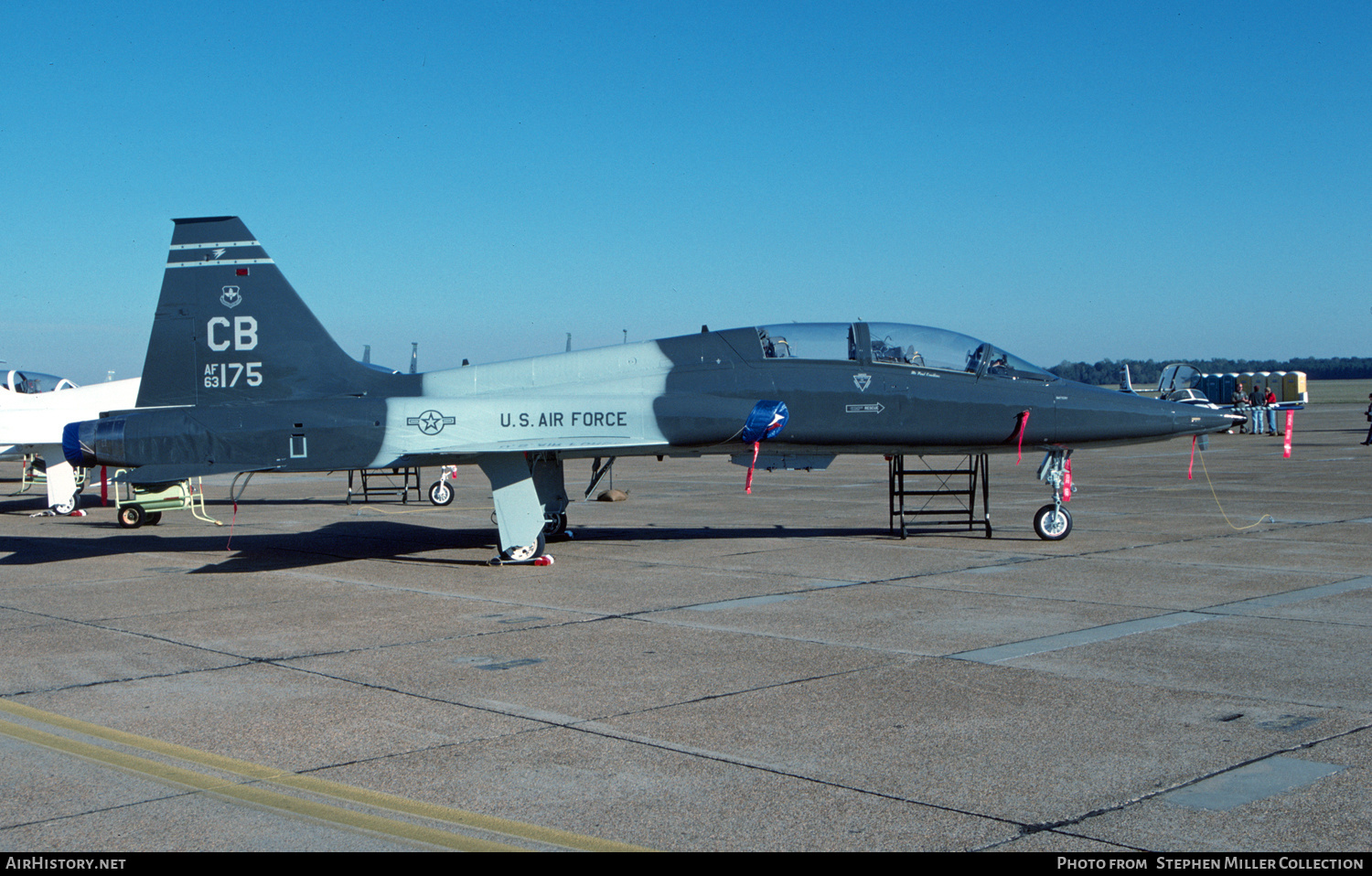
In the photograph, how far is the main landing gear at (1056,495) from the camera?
14375 millimetres

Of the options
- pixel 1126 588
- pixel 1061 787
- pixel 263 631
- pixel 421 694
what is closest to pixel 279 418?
pixel 263 631

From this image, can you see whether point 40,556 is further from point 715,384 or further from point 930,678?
point 930,678

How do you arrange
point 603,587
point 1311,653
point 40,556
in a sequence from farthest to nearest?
1. point 40,556
2. point 603,587
3. point 1311,653

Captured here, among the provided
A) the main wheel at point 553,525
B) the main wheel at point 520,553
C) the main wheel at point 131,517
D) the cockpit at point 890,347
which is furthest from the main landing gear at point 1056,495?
the main wheel at point 131,517

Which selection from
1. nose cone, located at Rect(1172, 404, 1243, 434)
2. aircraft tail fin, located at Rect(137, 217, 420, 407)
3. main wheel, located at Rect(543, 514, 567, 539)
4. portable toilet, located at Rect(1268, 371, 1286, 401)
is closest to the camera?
aircraft tail fin, located at Rect(137, 217, 420, 407)

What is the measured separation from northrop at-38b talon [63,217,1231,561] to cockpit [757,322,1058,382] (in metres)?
0.02

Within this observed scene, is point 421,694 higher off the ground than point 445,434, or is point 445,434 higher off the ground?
point 445,434

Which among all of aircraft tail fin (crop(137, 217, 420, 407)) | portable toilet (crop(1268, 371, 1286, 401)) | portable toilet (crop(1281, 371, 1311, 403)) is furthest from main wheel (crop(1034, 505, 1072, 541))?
portable toilet (crop(1268, 371, 1286, 401))

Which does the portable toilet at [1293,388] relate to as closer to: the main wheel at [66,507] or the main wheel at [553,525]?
the main wheel at [553,525]

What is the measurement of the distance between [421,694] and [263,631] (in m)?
2.88

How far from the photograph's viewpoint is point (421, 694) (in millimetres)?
7242

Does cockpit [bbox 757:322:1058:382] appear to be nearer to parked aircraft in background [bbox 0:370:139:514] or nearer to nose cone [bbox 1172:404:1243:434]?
nose cone [bbox 1172:404:1243:434]

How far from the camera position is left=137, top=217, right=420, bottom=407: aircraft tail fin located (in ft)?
44.7

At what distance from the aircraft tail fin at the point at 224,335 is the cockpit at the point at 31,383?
38.0ft
